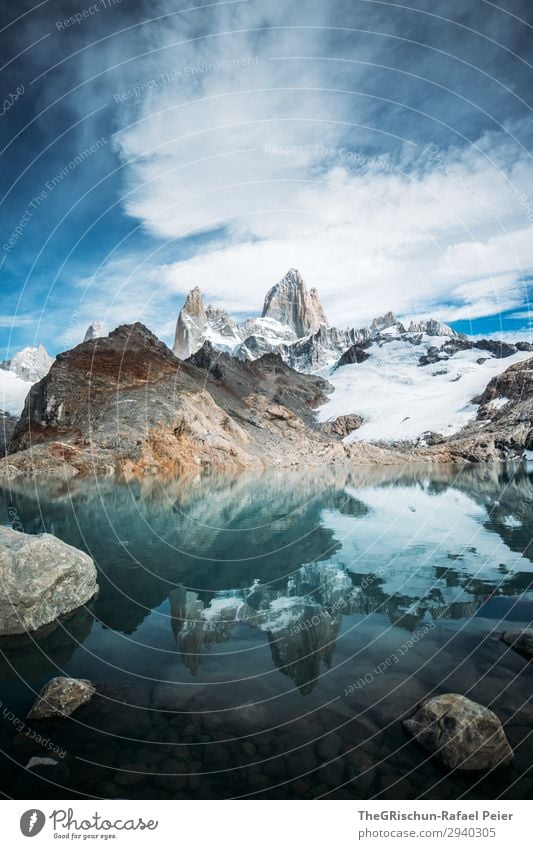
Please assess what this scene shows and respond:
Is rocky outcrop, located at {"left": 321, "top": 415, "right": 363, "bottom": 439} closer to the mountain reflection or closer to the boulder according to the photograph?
the mountain reflection

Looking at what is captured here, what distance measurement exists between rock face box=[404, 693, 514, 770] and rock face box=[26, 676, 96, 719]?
636 cm

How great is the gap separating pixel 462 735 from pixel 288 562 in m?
14.9

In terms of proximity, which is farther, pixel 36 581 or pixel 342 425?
pixel 342 425

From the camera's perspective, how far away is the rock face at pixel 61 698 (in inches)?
333

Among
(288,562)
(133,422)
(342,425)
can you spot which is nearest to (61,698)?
(288,562)

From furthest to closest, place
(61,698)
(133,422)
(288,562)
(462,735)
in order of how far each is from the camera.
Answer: (133,422) < (288,562) < (61,698) < (462,735)

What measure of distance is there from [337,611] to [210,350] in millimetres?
125829

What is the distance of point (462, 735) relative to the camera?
23.4 feet

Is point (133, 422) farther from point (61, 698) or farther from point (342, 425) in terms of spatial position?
point (342, 425)

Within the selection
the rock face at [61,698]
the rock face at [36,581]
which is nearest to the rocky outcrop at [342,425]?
the rock face at [36,581]

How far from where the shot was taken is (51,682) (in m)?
9.18

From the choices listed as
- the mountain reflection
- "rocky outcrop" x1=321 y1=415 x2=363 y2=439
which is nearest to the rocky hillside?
the mountain reflection

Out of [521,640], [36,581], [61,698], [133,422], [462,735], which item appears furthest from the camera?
[133,422]

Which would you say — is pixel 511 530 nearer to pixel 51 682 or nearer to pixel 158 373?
pixel 51 682
